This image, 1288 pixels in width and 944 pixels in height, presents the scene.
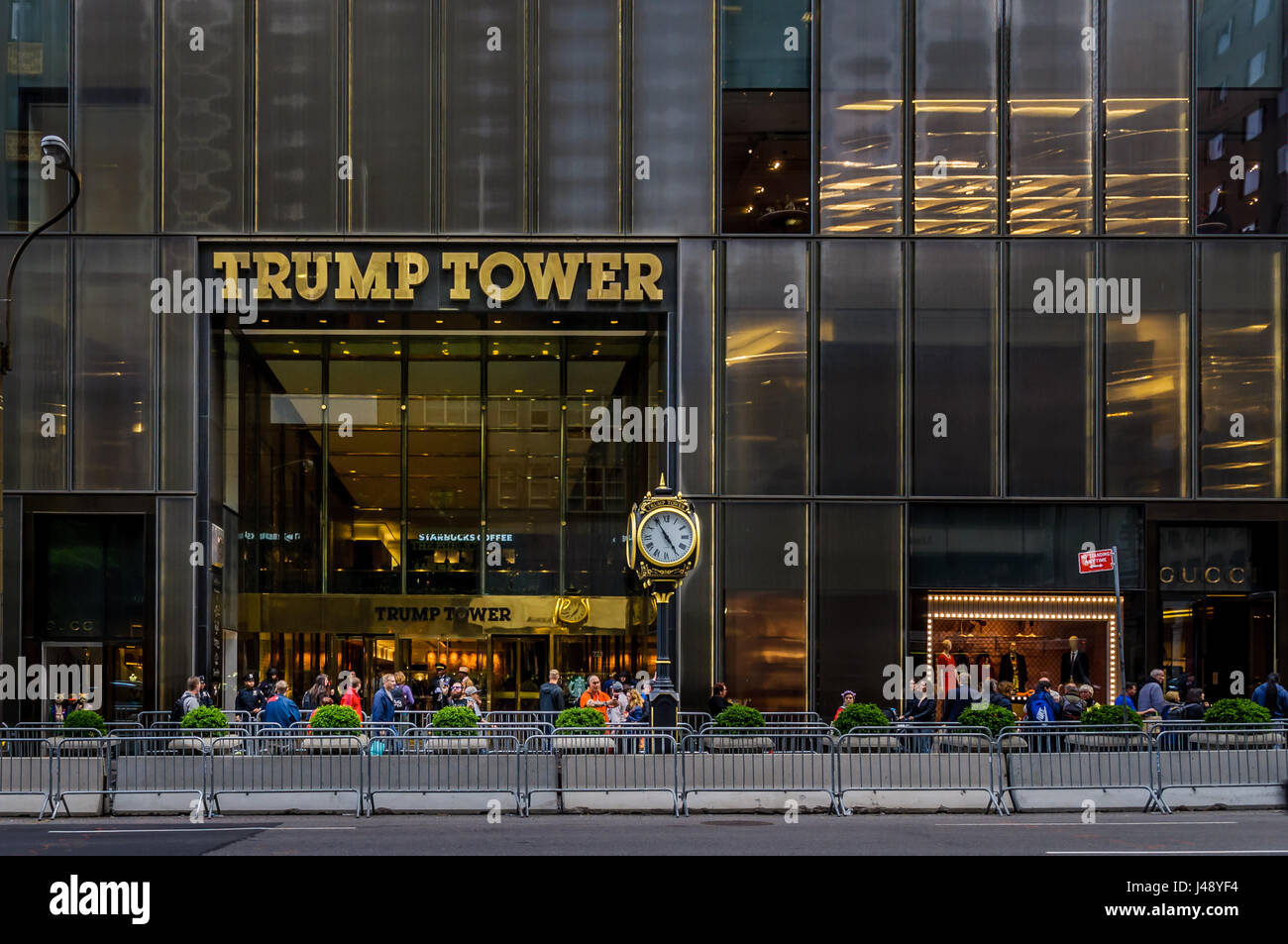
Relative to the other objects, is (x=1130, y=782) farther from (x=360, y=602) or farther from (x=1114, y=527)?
(x=360, y=602)

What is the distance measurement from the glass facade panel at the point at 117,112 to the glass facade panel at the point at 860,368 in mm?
13166

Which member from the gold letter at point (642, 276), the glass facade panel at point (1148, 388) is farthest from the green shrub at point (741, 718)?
the glass facade panel at point (1148, 388)

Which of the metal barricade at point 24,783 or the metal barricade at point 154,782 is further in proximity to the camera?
the metal barricade at point 154,782

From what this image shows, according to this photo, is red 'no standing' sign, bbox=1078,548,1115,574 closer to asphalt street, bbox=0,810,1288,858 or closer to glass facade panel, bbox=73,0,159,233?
asphalt street, bbox=0,810,1288,858

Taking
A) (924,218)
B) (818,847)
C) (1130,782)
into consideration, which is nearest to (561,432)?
(924,218)

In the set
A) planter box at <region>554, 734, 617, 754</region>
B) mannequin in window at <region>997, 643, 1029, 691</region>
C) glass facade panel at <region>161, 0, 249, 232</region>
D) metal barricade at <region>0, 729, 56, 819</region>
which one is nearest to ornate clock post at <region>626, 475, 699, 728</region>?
planter box at <region>554, 734, 617, 754</region>

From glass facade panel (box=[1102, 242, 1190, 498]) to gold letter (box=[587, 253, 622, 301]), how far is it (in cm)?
946

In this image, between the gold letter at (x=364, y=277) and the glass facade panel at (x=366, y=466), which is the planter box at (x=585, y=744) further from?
the glass facade panel at (x=366, y=466)

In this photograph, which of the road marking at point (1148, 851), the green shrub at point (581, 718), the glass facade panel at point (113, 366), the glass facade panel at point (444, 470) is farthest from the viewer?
the glass facade panel at point (444, 470)

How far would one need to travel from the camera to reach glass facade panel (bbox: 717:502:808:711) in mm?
24719

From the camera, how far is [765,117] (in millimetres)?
25797

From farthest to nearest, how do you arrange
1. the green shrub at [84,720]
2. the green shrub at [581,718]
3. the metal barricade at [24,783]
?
the green shrub at [84,720] → the green shrub at [581,718] → the metal barricade at [24,783]

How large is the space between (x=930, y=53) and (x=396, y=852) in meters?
19.7

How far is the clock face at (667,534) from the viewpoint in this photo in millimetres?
20219
